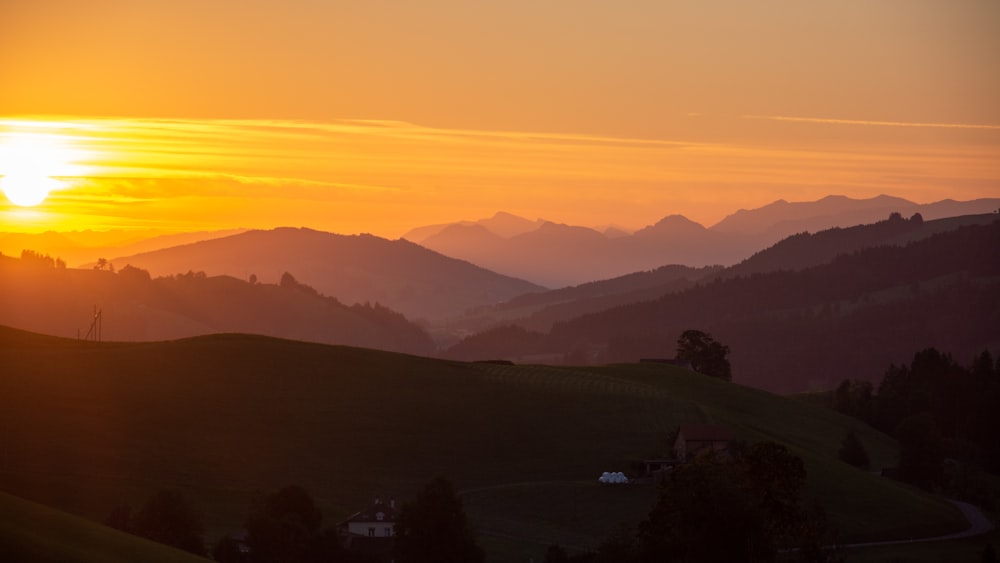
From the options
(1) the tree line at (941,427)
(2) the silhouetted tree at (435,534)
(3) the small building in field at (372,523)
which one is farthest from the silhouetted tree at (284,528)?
(1) the tree line at (941,427)

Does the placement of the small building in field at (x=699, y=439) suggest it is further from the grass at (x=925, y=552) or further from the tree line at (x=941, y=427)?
the tree line at (x=941, y=427)

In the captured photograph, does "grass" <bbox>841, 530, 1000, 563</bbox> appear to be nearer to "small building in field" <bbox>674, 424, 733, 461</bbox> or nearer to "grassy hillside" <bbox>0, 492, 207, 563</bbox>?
"small building in field" <bbox>674, 424, 733, 461</bbox>

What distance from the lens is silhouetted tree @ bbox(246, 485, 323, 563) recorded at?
8169 cm

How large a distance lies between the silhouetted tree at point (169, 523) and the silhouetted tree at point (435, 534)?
11023 mm

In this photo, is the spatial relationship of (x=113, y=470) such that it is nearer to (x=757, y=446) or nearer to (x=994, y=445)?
(x=757, y=446)

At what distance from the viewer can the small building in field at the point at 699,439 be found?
120000 millimetres

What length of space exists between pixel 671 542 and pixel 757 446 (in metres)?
10.3

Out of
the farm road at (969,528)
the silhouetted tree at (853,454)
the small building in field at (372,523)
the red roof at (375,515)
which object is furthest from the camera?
the silhouetted tree at (853,454)

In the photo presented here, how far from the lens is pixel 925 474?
13800 cm

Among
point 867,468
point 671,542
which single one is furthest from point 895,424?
point 671,542

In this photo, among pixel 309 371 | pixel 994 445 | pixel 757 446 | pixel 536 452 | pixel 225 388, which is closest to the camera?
pixel 757 446

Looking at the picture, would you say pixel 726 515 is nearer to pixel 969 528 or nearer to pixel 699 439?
pixel 969 528

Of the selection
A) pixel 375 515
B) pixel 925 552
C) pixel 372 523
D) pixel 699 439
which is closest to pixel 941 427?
pixel 699 439

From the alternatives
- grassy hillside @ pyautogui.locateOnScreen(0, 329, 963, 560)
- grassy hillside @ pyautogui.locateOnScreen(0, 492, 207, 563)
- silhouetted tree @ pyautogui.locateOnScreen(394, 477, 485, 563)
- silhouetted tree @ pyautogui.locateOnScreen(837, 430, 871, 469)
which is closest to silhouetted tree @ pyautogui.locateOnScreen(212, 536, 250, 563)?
silhouetted tree @ pyautogui.locateOnScreen(394, 477, 485, 563)
